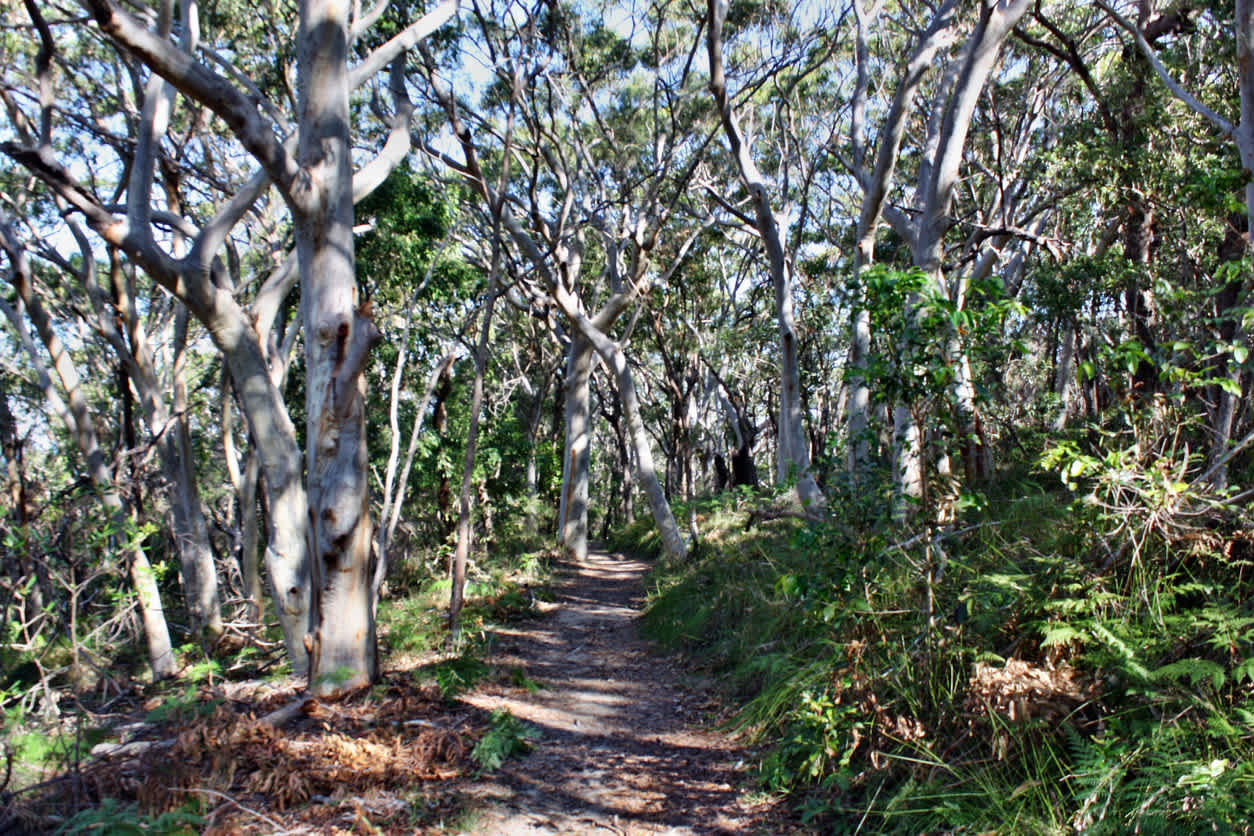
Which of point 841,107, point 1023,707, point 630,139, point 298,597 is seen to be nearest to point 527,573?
point 298,597

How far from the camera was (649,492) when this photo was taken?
12.1m

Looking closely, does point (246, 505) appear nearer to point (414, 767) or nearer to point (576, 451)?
point (576, 451)

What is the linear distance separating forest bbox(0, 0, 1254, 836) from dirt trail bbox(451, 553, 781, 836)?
0.05m

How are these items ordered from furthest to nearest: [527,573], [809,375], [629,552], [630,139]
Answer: [809,375], [629,552], [630,139], [527,573]

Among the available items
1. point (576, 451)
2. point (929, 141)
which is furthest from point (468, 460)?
point (576, 451)

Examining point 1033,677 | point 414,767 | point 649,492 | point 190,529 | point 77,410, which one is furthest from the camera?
point 649,492

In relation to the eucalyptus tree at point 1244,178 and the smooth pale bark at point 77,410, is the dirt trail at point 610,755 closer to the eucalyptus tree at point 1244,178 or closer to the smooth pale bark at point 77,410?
the eucalyptus tree at point 1244,178

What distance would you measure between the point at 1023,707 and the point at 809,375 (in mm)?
18725

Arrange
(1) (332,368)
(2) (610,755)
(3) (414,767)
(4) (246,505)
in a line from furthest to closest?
(4) (246,505) → (1) (332,368) → (2) (610,755) → (3) (414,767)

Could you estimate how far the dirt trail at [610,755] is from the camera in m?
3.88

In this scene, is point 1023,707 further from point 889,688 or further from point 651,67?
point 651,67

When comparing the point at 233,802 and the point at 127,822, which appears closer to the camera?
the point at 127,822

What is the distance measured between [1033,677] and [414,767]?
3.14m

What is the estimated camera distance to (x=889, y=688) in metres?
3.94
